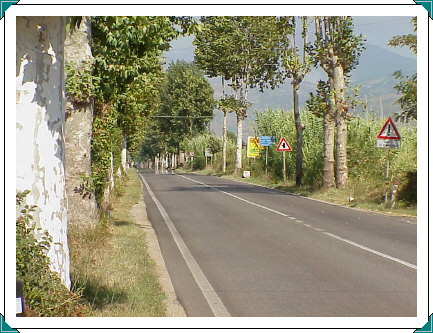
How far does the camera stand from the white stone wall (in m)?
7.46

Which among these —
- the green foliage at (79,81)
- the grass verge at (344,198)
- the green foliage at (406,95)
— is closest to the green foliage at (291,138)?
the grass verge at (344,198)

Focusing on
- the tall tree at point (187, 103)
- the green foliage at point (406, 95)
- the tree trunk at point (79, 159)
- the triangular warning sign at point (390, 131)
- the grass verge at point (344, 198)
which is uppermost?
the tall tree at point (187, 103)

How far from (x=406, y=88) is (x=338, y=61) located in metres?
9.52

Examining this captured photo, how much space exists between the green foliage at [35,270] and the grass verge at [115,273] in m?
0.61

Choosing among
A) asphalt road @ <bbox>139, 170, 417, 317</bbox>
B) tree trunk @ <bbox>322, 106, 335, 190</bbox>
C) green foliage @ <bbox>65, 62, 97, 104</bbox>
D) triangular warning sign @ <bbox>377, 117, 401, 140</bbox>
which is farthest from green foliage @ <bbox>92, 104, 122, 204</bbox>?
tree trunk @ <bbox>322, 106, 335, 190</bbox>

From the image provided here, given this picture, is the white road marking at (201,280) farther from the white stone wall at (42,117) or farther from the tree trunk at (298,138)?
the tree trunk at (298,138)

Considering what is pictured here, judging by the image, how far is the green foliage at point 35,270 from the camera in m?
7.60

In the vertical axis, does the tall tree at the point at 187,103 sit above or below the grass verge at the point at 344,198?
above

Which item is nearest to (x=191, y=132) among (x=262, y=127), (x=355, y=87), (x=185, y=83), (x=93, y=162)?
(x=185, y=83)

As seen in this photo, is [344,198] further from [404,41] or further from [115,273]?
[115,273]

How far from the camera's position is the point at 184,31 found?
12336 mm

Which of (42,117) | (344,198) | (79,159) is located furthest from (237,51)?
(42,117)

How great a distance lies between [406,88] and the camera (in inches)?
947

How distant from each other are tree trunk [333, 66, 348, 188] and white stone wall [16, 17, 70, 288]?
26.0m
